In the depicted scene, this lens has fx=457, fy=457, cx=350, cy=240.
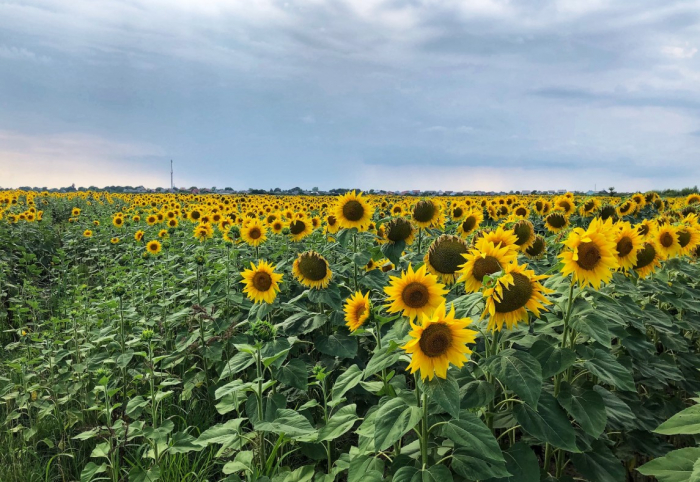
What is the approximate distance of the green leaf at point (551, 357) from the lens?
91.6 inches

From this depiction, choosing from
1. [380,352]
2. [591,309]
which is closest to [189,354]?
[380,352]

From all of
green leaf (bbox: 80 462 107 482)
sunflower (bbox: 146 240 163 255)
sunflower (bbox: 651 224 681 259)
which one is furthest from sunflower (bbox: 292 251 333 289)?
sunflower (bbox: 146 240 163 255)

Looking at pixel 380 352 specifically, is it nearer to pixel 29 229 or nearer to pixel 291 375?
pixel 291 375

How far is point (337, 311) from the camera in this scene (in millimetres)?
4246

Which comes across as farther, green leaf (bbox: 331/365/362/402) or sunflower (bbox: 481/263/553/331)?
green leaf (bbox: 331/365/362/402)

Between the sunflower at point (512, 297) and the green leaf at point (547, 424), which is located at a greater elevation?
the sunflower at point (512, 297)

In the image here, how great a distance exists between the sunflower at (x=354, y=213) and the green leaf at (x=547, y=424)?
3031mm

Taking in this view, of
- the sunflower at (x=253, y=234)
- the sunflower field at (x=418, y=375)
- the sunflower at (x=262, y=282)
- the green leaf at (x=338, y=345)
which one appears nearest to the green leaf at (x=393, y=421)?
the sunflower field at (x=418, y=375)

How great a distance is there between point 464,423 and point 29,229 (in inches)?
611

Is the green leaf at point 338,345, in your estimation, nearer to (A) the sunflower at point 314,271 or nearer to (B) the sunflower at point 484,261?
(A) the sunflower at point 314,271

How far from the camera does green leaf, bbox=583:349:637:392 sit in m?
2.41

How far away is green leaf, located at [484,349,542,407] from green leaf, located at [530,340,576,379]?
0.22m

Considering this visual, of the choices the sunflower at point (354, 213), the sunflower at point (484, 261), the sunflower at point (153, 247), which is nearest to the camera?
the sunflower at point (484, 261)

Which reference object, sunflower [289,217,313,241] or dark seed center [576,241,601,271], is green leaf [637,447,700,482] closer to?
dark seed center [576,241,601,271]
